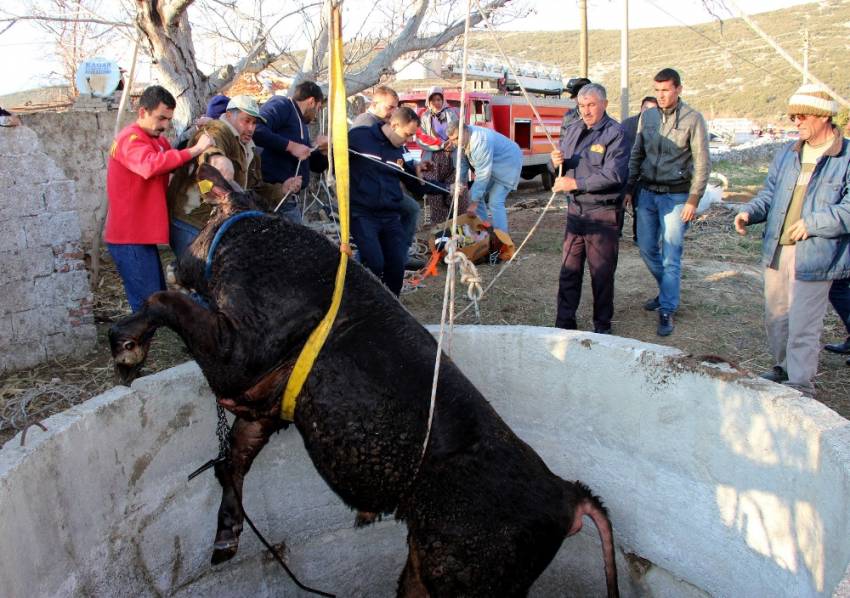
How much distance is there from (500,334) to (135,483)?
6.57 feet

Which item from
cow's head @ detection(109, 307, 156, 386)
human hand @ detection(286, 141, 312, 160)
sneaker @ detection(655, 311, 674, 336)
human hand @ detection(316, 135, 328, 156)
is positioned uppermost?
human hand @ detection(316, 135, 328, 156)

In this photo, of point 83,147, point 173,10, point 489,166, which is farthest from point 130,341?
point 489,166

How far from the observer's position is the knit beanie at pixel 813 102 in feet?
12.0

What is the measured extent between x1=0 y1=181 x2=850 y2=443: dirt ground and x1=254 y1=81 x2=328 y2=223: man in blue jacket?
1.53 metres

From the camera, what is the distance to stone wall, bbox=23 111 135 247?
662 centimetres

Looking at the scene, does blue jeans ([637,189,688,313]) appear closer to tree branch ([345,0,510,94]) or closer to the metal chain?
the metal chain

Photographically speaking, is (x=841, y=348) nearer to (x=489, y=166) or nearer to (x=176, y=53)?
(x=489, y=166)

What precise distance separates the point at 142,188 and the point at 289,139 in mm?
1488

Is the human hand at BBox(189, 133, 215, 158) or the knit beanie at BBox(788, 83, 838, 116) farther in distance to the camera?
the human hand at BBox(189, 133, 215, 158)

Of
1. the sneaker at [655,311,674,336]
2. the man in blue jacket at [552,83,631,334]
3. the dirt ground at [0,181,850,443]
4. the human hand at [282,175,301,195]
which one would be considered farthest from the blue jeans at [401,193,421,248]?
the sneaker at [655,311,674,336]

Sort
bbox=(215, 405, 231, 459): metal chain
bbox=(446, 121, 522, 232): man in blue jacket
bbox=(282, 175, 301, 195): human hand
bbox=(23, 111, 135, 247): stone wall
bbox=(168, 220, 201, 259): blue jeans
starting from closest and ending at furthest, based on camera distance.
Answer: bbox=(215, 405, 231, 459): metal chain, bbox=(168, 220, 201, 259): blue jeans, bbox=(282, 175, 301, 195): human hand, bbox=(23, 111, 135, 247): stone wall, bbox=(446, 121, 522, 232): man in blue jacket

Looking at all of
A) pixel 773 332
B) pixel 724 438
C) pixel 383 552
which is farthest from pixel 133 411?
pixel 773 332

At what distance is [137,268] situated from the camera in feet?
13.9

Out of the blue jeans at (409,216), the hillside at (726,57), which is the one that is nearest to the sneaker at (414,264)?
A: the blue jeans at (409,216)
